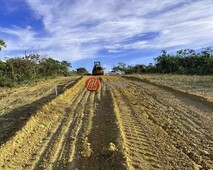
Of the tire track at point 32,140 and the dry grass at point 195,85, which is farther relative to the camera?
the dry grass at point 195,85

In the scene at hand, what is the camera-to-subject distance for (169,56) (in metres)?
46.3

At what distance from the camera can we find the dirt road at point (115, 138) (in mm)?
6598

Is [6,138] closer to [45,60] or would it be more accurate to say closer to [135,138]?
[135,138]

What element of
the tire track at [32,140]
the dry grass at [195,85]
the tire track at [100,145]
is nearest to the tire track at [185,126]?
the tire track at [100,145]

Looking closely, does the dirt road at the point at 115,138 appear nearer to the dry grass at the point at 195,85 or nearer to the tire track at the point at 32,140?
the tire track at the point at 32,140

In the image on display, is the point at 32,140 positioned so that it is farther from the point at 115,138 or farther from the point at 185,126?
the point at 185,126

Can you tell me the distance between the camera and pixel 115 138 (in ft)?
26.2

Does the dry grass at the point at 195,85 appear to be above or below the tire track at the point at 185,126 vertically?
above

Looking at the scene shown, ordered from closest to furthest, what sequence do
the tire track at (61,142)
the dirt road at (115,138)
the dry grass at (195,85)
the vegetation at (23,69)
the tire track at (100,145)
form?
the tire track at (100,145), the dirt road at (115,138), the tire track at (61,142), the dry grass at (195,85), the vegetation at (23,69)

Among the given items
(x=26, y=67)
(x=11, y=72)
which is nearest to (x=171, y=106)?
(x=11, y=72)

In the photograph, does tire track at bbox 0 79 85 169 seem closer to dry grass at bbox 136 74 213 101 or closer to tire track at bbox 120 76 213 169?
tire track at bbox 120 76 213 169

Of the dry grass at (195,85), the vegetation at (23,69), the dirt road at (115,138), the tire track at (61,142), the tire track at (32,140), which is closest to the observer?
the dirt road at (115,138)

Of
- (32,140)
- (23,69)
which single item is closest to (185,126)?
(32,140)

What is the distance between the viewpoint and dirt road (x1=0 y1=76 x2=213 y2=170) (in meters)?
6.60
